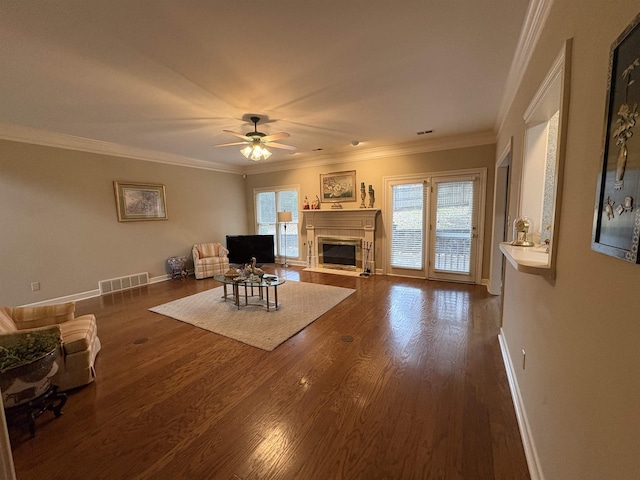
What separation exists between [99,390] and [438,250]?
209 inches

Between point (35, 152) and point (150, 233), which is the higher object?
point (35, 152)

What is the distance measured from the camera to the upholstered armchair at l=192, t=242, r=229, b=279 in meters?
5.84

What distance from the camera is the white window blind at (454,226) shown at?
16.1ft

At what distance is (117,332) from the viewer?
325cm

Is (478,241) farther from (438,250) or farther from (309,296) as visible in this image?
(309,296)

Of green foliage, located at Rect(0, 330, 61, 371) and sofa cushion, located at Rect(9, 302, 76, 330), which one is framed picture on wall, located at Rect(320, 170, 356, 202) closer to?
sofa cushion, located at Rect(9, 302, 76, 330)

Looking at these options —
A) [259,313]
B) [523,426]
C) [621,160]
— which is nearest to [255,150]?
[259,313]

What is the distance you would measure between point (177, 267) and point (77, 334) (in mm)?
3640

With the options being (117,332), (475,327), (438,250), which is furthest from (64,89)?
(438,250)

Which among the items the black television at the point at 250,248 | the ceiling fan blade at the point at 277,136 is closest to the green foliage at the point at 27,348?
the ceiling fan blade at the point at 277,136

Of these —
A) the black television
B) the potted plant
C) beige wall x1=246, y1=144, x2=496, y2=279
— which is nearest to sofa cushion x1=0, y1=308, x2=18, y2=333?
the potted plant

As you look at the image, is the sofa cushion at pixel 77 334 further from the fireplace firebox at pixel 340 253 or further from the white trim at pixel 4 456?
the fireplace firebox at pixel 340 253

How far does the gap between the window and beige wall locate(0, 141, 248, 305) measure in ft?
6.39

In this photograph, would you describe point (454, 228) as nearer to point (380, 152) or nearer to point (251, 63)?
point (380, 152)
